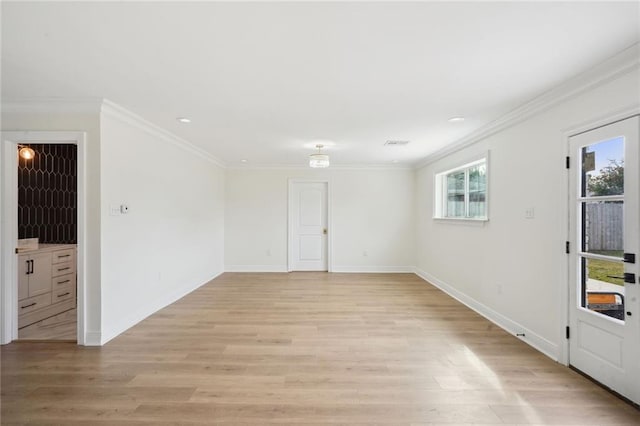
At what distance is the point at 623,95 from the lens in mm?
2061

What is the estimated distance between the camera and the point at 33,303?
3.48 metres

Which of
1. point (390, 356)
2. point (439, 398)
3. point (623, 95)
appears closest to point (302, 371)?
point (390, 356)

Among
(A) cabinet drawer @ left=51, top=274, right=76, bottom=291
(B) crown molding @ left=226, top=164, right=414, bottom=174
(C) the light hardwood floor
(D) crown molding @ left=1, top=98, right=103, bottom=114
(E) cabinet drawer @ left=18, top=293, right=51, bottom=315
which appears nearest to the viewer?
(C) the light hardwood floor

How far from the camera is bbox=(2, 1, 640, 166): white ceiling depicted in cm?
159

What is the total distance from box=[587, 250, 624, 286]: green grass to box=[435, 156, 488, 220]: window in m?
1.47

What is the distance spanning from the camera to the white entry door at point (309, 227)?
670 centimetres

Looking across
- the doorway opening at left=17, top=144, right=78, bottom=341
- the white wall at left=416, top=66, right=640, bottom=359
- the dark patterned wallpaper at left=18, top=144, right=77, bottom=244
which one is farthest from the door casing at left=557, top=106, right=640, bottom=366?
the dark patterned wallpaper at left=18, top=144, right=77, bottom=244

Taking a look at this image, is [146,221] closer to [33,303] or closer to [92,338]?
[92,338]

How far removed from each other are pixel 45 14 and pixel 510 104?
3656 millimetres

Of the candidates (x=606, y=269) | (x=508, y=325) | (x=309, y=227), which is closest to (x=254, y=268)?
(x=309, y=227)

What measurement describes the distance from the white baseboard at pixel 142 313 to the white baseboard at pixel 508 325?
170 inches

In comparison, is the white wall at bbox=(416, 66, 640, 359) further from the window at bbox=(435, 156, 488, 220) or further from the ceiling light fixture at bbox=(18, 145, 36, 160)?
the ceiling light fixture at bbox=(18, 145, 36, 160)

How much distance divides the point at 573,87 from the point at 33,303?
6.03 m

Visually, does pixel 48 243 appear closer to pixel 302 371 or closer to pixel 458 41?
pixel 302 371
